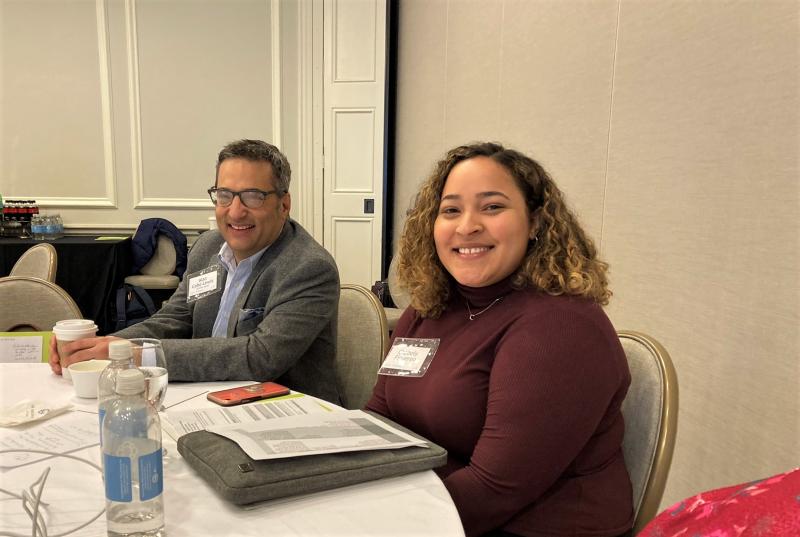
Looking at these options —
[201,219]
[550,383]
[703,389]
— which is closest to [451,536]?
[550,383]

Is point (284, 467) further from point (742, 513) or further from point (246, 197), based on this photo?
point (246, 197)

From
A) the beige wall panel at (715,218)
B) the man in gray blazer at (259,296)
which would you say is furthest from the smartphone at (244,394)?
the beige wall panel at (715,218)

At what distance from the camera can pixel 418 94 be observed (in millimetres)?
4488

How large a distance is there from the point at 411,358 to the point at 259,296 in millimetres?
654

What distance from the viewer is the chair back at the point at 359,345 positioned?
1.89 metres

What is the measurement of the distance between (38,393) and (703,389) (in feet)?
5.35

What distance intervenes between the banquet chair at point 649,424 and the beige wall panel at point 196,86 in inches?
192

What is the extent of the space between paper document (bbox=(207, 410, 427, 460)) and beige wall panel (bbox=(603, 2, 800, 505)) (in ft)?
2.74

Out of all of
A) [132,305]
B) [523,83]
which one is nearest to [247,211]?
[523,83]

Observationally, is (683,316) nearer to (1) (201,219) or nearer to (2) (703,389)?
(2) (703,389)

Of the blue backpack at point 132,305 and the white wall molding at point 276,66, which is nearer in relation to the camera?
the blue backpack at point 132,305

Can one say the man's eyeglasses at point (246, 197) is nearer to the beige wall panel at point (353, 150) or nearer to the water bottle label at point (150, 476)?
the water bottle label at point (150, 476)

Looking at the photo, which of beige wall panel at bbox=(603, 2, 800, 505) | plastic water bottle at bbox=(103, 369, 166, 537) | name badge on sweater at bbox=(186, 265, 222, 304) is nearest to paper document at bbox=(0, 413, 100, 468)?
plastic water bottle at bbox=(103, 369, 166, 537)

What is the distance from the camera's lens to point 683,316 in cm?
158
